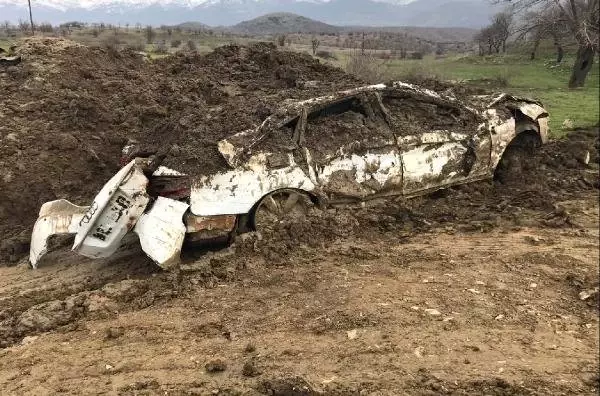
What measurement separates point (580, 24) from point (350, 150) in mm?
19493

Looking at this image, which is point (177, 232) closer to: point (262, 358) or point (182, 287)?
point (182, 287)

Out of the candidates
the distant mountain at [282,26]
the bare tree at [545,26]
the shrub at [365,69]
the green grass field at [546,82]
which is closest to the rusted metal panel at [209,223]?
the green grass field at [546,82]

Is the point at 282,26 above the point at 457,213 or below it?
above

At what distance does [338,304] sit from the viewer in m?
4.95

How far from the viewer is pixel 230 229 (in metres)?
5.93

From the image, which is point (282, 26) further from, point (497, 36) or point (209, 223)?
point (209, 223)

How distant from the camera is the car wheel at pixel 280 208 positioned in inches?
241

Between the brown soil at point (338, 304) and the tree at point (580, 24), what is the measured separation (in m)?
16.7

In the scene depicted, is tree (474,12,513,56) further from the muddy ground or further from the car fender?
the car fender

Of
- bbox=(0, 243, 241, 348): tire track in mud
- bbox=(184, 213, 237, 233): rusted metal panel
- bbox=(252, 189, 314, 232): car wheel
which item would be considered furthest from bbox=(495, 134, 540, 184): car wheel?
bbox=(0, 243, 241, 348): tire track in mud

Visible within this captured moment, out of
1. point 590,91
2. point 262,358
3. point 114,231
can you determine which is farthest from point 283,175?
point 590,91

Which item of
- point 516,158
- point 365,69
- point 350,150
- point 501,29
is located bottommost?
point 516,158

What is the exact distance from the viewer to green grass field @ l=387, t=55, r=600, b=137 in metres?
13.3

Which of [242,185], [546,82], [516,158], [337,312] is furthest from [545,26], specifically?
[337,312]
